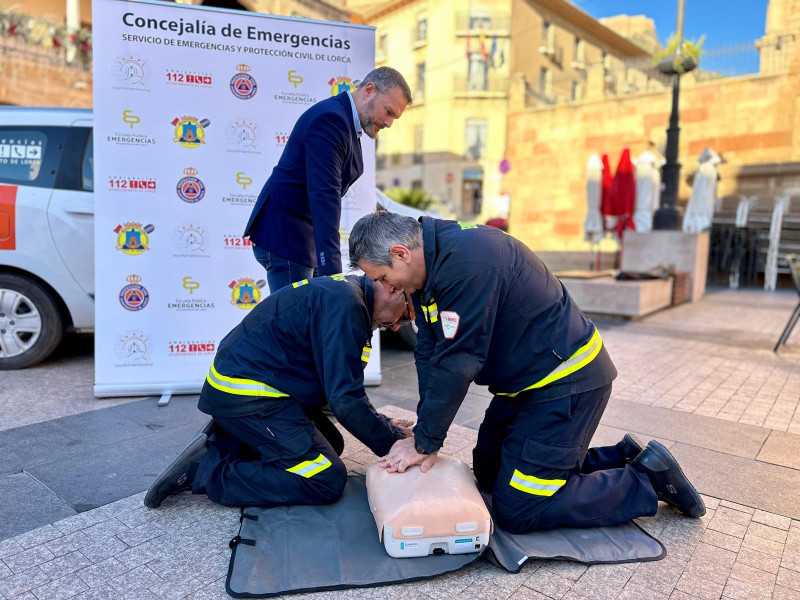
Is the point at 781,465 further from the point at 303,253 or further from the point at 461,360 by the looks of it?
the point at 303,253

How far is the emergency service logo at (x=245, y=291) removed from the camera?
4383 millimetres

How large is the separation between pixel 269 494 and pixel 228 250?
216cm

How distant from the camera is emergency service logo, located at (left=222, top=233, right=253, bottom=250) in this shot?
14.1ft

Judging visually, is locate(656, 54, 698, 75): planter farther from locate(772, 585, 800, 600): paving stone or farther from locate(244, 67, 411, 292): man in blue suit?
locate(772, 585, 800, 600): paving stone

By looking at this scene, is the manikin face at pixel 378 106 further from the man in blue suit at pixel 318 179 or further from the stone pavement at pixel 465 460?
the stone pavement at pixel 465 460

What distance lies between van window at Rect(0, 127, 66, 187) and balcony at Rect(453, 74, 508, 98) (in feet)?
98.9

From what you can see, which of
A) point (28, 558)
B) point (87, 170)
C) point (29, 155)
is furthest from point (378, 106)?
point (29, 155)

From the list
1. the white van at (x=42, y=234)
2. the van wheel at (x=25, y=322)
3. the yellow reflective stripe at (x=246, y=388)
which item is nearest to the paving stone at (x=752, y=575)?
the yellow reflective stripe at (x=246, y=388)

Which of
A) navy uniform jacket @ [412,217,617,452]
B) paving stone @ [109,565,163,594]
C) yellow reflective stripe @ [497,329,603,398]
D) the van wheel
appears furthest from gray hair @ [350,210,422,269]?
the van wheel

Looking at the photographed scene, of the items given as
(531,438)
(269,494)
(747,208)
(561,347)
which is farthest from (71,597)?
(747,208)

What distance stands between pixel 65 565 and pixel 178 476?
0.54m

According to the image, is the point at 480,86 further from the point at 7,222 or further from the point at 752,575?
the point at 752,575

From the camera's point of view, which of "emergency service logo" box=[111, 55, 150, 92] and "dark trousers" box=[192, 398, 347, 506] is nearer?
"dark trousers" box=[192, 398, 347, 506]

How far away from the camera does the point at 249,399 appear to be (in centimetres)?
260
